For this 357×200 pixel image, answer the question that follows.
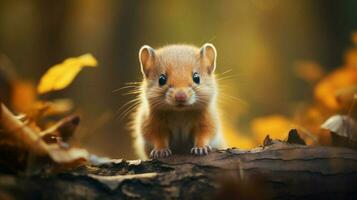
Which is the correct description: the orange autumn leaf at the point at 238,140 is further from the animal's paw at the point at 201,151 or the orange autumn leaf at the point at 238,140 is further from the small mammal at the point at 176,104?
the animal's paw at the point at 201,151

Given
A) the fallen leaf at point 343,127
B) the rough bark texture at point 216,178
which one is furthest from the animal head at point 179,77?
the fallen leaf at point 343,127

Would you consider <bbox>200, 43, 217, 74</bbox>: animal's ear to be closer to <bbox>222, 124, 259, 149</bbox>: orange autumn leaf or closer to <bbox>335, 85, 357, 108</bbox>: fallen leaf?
<bbox>335, 85, 357, 108</bbox>: fallen leaf

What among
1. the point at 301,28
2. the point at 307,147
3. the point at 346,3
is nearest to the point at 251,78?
the point at 301,28

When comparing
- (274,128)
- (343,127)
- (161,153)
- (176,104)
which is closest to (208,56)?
(176,104)

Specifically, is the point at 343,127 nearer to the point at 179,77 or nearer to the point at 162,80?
the point at 179,77

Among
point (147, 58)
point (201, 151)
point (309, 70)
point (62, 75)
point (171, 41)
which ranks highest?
point (171, 41)

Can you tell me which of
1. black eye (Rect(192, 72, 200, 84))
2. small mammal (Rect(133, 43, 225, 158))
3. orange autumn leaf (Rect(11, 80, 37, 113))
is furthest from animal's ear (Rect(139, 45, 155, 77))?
orange autumn leaf (Rect(11, 80, 37, 113))
